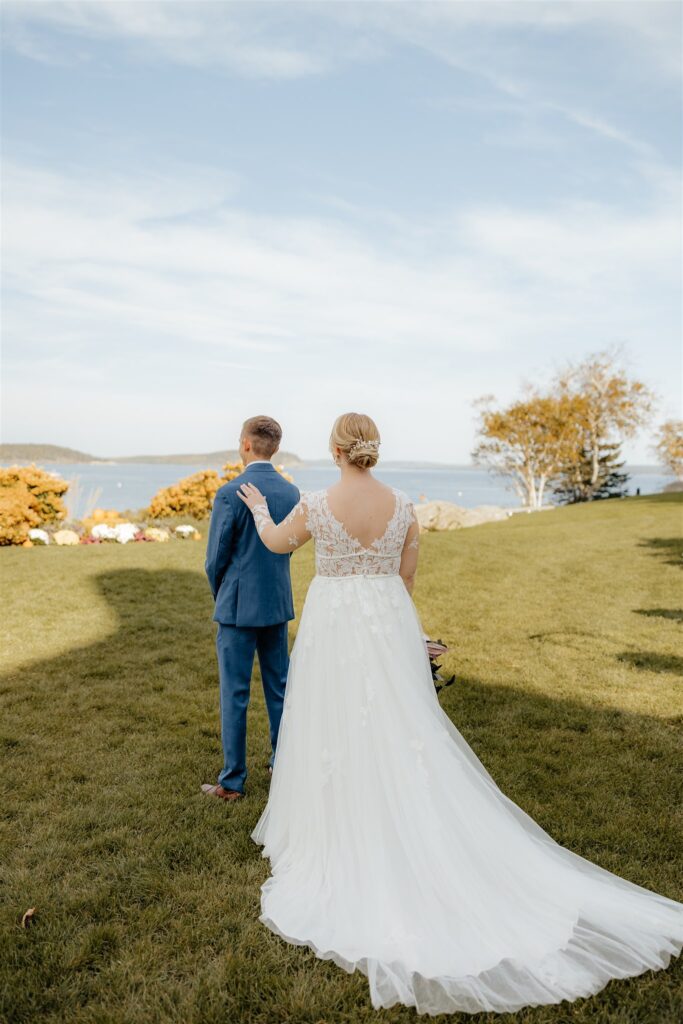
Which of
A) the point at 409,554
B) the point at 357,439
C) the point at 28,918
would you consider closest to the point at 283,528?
the point at 357,439

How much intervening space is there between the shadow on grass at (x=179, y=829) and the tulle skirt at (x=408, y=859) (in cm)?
15

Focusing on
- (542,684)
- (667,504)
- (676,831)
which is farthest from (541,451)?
(676,831)

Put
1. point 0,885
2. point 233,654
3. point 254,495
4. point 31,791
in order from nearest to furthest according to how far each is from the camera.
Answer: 1. point 0,885
2. point 254,495
3. point 233,654
4. point 31,791

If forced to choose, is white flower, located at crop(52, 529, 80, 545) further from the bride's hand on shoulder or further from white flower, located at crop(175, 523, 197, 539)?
the bride's hand on shoulder

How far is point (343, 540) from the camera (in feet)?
13.0

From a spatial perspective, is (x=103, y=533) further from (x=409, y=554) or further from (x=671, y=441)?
(x=671, y=441)

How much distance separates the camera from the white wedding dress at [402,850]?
3105mm

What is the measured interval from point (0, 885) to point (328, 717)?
77.8 inches

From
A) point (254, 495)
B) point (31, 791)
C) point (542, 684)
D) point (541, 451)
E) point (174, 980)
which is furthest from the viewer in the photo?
point (541, 451)

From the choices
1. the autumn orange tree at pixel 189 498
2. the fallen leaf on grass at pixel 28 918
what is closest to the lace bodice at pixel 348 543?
the fallen leaf on grass at pixel 28 918

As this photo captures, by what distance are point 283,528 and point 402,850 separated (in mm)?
1744

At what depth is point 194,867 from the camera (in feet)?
13.4

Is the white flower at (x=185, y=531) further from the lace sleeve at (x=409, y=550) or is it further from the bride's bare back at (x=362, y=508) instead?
the bride's bare back at (x=362, y=508)

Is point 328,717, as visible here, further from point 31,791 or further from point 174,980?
point 31,791
